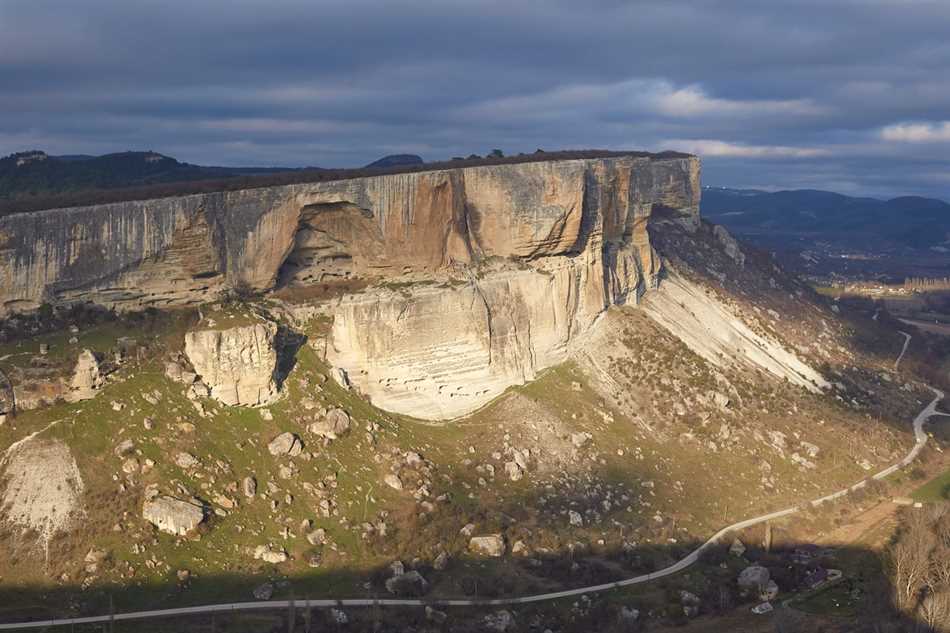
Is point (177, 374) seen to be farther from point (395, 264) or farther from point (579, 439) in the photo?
point (579, 439)

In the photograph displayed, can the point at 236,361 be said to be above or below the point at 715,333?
above

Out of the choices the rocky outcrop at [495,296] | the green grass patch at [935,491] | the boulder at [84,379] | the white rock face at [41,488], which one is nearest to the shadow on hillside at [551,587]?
the white rock face at [41,488]

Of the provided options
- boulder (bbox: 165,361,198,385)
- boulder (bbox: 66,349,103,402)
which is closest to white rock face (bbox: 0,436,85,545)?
boulder (bbox: 66,349,103,402)

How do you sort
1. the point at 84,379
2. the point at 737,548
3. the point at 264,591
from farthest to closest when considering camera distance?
the point at 737,548 → the point at 84,379 → the point at 264,591

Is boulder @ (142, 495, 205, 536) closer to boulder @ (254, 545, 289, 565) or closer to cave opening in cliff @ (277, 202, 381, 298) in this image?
boulder @ (254, 545, 289, 565)

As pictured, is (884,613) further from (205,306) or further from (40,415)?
(40,415)

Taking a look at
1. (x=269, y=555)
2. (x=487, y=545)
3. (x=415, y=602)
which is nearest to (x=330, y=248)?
(x=269, y=555)

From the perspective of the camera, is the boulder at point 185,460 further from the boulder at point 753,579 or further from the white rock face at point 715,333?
the white rock face at point 715,333
